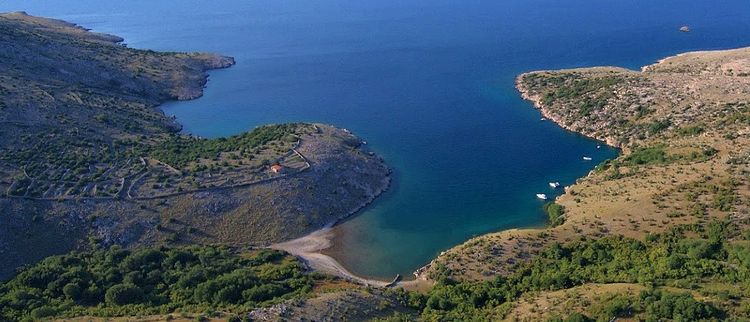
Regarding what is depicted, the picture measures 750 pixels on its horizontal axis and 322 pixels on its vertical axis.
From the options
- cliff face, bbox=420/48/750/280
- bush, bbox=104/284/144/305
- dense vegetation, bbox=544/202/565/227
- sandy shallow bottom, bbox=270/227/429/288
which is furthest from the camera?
dense vegetation, bbox=544/202/565/227

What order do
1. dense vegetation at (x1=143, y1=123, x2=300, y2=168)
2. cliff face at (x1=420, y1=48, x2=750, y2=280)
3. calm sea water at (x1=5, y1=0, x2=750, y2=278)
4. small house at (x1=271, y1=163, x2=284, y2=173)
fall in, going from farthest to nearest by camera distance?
dense vegetation at (x1=143, y1=123, x2=300, y2=168) < small house at (x1=271, y1=163, x2=284, y2=173) < calm sea water at (x1=5, y1=0, x2=750, y2=278) < cliff face at (x1=420, y1=48, x2=750, y2=280)

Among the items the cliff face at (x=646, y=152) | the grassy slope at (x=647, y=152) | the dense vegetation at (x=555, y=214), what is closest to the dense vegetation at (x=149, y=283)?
the cliff face at (x=646, y=152)

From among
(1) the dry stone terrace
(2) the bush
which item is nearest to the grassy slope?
(2) the bush

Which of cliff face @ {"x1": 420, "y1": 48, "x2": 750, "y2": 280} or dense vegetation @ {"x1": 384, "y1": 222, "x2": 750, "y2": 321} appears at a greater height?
cliff face @ {"x1": 420, "y1": 48, "x2": 750, "y2": 280}

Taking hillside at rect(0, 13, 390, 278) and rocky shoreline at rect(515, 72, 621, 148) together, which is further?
rocky shoreline at rect(515, 72, 621, 148)

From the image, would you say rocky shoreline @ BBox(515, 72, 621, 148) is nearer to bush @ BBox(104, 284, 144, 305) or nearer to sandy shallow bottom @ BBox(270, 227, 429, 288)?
sandy shallow bottom @ BBox(270, 227, 429, 288)

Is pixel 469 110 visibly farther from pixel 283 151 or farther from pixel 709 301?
pixel 709 301

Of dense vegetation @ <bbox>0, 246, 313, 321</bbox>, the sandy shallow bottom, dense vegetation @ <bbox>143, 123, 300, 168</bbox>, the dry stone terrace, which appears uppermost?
dense vegetation @ <bbox>143, 123, 300, 168</bbox>
